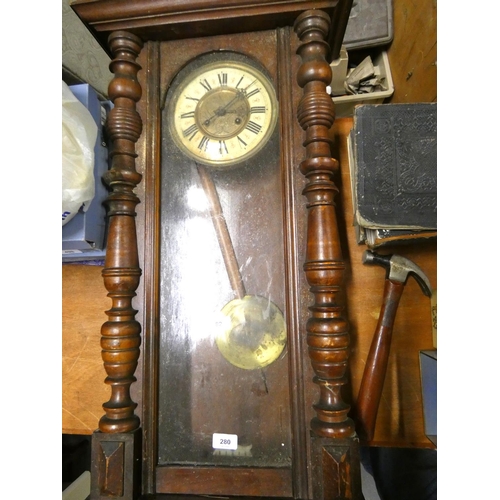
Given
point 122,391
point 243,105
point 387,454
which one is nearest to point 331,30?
point 243,105

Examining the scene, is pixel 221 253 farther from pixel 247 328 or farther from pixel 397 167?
pixel 397 167

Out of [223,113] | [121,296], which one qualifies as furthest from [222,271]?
[223,113]

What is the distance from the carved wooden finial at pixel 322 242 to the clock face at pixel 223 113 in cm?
9

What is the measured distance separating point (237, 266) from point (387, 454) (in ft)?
2.46

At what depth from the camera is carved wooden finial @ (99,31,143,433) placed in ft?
2.10

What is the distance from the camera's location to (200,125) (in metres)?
0.73

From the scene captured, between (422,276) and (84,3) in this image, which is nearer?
(84,3)

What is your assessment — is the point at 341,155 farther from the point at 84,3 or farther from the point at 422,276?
the point at 84,3

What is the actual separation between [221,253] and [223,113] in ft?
0.95

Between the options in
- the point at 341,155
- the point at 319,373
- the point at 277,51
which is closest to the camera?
A: the point at 319,373

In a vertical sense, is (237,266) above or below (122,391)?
above

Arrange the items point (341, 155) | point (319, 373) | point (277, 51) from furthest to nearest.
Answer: point (341, 155) → point (277, 51) → point (319, 373)

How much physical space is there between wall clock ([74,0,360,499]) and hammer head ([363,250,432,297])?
0.23 m

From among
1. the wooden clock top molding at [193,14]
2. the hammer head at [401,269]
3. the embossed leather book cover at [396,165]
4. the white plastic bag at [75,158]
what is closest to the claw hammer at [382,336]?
the hammer head at [401,269]
